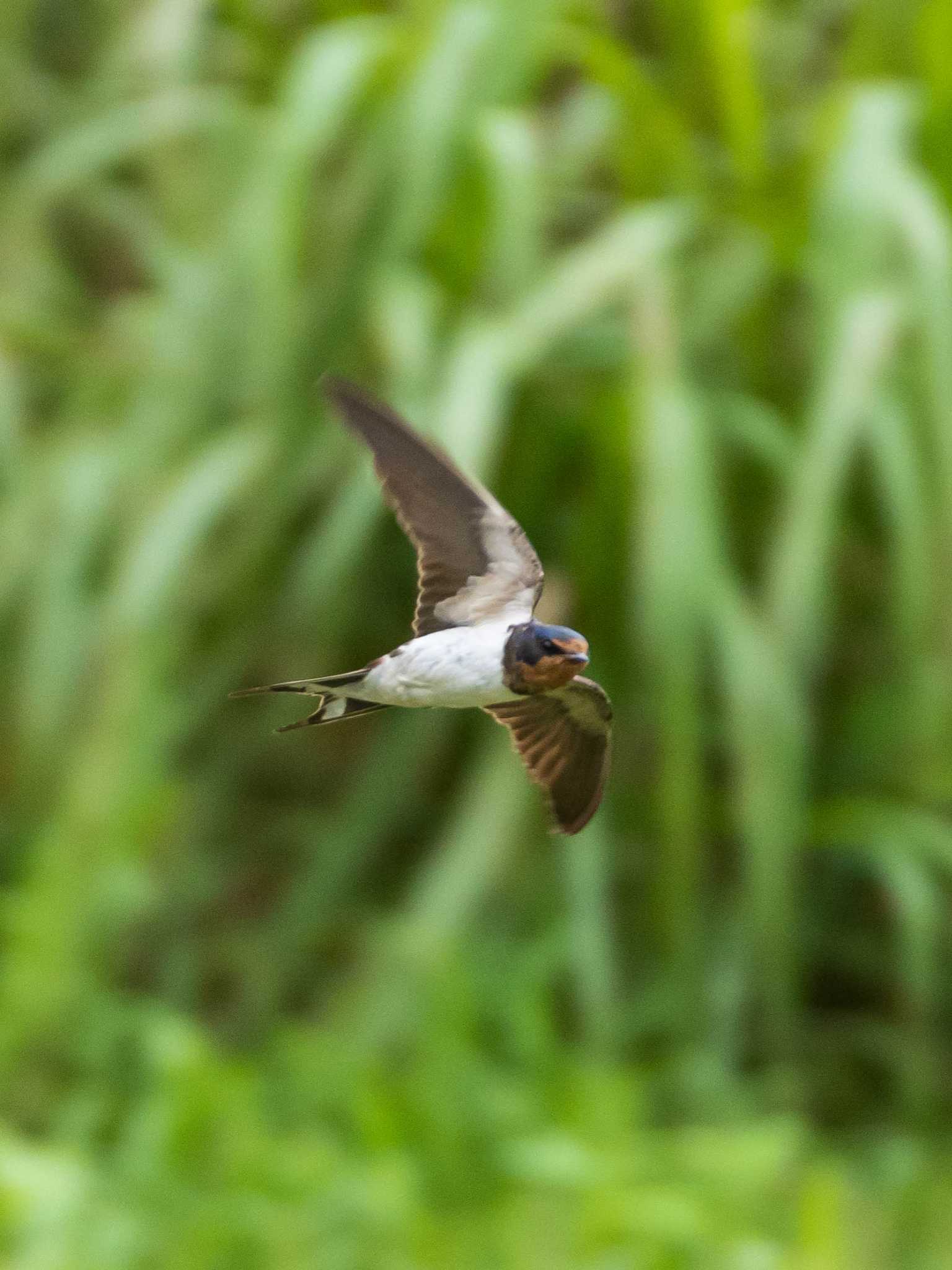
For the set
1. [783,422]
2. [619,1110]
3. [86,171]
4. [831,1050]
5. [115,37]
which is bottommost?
[619,1110]

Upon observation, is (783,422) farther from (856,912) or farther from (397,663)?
(397,663)

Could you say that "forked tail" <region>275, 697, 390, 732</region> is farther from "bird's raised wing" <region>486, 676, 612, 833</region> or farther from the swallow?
"bird's raised wing" <region>486, 676, 612, 833</region>

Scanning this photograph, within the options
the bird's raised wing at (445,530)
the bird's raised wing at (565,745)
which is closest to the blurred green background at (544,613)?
the bird's raised wing at (565,745)

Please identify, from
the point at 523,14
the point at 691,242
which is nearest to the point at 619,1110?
the point at 691,242

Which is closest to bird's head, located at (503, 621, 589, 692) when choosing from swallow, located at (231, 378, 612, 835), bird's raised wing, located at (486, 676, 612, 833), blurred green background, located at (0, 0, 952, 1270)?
swallow, located at (231, 378, 612, 835)

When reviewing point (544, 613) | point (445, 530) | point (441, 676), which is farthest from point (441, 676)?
point (544, 613)

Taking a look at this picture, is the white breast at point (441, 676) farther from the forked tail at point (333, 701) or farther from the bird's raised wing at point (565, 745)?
the bird's raised wing at point (565, 745)
